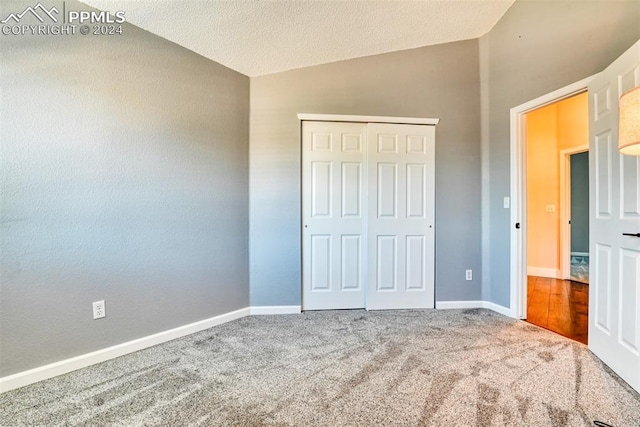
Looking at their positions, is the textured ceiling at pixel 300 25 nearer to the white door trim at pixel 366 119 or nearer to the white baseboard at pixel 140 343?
the white door trim at pixel 366 119

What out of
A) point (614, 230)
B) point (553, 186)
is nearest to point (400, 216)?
point (614, 230)

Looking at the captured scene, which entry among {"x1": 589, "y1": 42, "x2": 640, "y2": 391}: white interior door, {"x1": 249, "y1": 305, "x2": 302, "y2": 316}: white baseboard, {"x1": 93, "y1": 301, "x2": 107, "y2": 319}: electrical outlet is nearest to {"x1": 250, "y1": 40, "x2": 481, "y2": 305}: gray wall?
{"x1": 249, "y1": 305, "x2": 302, "y2": 316}: white baseboard

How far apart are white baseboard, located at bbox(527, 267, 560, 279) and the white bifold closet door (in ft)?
8.85

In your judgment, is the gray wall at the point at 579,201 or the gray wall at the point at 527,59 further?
the gray wall at the point at 579,201

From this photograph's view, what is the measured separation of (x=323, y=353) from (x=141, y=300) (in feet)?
4.61

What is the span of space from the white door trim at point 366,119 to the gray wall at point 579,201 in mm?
4206

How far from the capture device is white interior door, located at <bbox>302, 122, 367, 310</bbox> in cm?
296

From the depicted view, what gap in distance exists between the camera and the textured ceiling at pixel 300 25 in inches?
80.9

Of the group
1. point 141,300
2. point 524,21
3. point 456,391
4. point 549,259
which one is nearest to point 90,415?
point 141,300

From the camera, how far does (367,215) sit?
300 cm

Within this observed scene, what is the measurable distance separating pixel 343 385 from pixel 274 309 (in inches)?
54.8

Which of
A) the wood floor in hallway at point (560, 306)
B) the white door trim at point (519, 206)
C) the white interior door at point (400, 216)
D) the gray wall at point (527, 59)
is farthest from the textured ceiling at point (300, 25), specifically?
the wood floor in hallway at point (560, 306)

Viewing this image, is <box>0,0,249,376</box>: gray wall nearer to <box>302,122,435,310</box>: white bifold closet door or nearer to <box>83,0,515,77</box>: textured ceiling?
<box>83,0,515,77</box>: textured ceiling

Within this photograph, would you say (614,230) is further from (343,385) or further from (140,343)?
(140,343)
